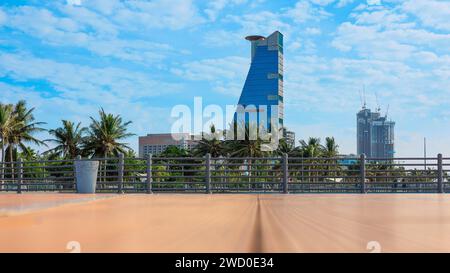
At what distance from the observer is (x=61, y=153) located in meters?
37.2

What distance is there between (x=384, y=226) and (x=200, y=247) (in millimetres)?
1155

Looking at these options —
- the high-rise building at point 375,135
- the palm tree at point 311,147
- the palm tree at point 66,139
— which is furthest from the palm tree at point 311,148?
the high-rise building at point 375,135

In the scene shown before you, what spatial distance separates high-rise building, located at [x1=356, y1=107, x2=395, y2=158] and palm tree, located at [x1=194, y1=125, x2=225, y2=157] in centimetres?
10585

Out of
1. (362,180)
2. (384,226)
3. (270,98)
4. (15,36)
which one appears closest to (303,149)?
(362,180)

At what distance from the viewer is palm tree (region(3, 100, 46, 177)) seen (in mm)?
33406

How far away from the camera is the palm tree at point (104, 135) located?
33.9m

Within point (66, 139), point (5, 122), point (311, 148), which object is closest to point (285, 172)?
point (5, 122)

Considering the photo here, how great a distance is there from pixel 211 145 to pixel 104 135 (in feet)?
33.3

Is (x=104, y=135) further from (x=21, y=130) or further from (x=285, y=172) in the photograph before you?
(x=285, y=172)

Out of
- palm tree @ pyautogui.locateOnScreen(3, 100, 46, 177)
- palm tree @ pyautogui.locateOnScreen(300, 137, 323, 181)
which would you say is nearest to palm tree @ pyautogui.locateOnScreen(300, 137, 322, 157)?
palm tree @ pyautogui.locateOnScreen(300, 137, 323, 181)

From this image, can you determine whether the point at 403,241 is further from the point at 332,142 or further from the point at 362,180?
the point at 332,142

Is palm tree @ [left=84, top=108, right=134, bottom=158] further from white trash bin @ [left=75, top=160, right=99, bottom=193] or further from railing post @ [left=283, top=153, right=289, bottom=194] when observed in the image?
railing post @ [left=283, top=153, right=289, bottom=194]
